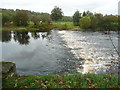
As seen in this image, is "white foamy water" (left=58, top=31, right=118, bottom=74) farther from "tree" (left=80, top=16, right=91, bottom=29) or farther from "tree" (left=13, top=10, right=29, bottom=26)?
"tree" (left=13, top=10, right=29, bottom=26)

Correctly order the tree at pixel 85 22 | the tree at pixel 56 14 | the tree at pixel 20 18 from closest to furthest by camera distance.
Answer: the tree at pixel 85 22 → the tree at pixel 20 18 → the tree at pixel 56 14

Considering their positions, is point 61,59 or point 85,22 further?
point 85,22

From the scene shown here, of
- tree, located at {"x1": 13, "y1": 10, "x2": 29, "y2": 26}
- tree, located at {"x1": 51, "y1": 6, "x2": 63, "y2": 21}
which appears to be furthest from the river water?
tree, located at {"x1": 51, "y1": 6, "x2": 63, "y2": 21}

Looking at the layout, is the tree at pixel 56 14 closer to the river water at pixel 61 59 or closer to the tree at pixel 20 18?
the tree at pixel 20 18

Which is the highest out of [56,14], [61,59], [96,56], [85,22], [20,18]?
[56,14]

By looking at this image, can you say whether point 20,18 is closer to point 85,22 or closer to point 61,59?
point 85,22

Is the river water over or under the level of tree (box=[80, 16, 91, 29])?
under

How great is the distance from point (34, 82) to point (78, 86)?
79.6 inches

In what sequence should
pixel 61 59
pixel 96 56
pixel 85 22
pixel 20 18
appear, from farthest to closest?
pixel 20 18
pixel 85 22
pixel 96 56
pixel 61 59

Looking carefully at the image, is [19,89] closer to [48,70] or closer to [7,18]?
[48,70]

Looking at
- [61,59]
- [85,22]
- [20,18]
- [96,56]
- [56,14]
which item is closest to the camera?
[61,59]

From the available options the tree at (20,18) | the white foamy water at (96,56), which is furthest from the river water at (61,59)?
the tree at (20,18)

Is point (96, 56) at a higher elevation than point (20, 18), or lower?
lower

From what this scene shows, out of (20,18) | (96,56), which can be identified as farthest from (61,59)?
(20,18)
